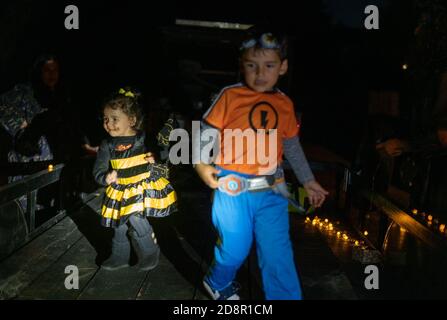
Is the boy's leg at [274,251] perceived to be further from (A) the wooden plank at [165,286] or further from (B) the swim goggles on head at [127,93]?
(B) the swim goggles on head at [127,93]

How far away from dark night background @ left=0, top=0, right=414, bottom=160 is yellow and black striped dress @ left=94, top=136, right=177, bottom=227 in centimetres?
410

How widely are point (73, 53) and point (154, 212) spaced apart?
249 inches

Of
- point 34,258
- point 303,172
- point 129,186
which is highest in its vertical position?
point 303,172

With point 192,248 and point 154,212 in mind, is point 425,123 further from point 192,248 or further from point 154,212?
point 154,212

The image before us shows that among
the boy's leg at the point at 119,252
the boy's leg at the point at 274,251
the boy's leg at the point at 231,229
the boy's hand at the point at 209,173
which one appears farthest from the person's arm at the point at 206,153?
the boy's leg at the point at 119,252

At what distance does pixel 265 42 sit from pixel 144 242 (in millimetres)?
1944

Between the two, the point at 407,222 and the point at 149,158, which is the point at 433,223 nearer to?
the point at 407,222

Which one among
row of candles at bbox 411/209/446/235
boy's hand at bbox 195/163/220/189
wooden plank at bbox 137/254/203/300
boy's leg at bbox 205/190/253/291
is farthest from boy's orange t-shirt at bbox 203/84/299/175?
row of candles at bbox 411/209/446/235

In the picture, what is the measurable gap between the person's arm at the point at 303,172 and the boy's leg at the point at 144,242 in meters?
1.36

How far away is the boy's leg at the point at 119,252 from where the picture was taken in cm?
333

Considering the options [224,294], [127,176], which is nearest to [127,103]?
[127,176]

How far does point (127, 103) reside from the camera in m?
3.11
